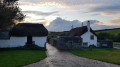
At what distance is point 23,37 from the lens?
45031mm

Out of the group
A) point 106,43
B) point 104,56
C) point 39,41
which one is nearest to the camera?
point 104,56

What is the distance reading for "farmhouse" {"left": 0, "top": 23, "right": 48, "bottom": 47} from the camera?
146 feet

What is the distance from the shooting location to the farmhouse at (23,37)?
44406 millimetres

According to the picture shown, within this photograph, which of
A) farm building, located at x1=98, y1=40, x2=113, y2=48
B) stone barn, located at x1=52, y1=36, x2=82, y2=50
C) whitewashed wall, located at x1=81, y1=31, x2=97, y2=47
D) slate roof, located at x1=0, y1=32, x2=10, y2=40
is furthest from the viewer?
whitewashed wall, located at x1=81, y1=31, x2=97, y2=47

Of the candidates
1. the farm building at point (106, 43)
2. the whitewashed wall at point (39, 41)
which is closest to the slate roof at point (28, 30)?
the whitewashed wall at point (39, 41)

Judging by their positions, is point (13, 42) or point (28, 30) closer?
point (13, 42)

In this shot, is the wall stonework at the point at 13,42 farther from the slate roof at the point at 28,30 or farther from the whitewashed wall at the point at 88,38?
the whitewashed wall at the point at 88,38

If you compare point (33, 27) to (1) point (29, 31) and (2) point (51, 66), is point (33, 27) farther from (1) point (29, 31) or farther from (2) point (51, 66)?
(2) point (51, 66)

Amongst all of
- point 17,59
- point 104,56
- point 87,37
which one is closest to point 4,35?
point 87,37

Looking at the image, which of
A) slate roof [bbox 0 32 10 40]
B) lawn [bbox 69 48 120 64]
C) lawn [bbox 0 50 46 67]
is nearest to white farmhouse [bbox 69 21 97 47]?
slate roof [bbox 0 32 10 40]

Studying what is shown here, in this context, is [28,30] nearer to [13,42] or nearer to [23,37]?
[23,37]

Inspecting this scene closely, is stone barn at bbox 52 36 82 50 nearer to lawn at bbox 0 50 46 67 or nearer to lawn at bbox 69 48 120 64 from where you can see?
lawn at bbox 69 48 120 64

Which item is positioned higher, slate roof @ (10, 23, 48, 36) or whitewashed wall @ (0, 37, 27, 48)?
slate roof @ (10, 23, 48, 36)

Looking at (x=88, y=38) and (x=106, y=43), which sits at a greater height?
(x=88, y=38)
